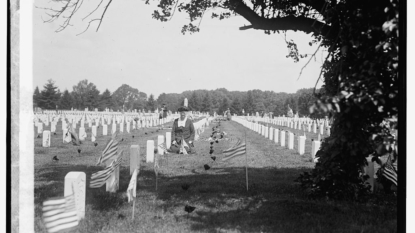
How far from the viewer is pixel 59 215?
170 inches

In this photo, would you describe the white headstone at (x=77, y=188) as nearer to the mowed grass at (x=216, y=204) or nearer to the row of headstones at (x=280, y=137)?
the mowed grass at (x=216, y=204)

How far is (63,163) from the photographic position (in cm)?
856

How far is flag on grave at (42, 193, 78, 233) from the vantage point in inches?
170

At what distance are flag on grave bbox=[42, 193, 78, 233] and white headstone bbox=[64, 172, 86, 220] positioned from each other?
27cm

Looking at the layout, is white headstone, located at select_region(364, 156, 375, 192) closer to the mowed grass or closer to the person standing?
the mowed grass

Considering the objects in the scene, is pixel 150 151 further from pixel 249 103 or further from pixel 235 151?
pixel 235 151

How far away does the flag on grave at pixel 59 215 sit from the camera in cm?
431

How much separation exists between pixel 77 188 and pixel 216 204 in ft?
6.65

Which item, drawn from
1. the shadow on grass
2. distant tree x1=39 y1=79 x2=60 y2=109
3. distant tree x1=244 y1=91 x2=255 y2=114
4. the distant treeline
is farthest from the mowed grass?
distant tree x1=244 y1=91 x2=255 y2=114

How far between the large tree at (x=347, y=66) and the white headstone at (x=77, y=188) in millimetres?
2648

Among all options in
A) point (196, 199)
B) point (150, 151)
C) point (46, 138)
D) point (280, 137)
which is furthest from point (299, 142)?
point (46, 138)

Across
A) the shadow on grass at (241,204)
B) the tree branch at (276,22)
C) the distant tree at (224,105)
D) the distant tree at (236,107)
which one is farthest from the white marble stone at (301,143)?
the tree branch at (276,22)

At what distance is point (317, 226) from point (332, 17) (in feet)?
9.41

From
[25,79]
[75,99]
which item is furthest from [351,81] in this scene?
[75,99]
